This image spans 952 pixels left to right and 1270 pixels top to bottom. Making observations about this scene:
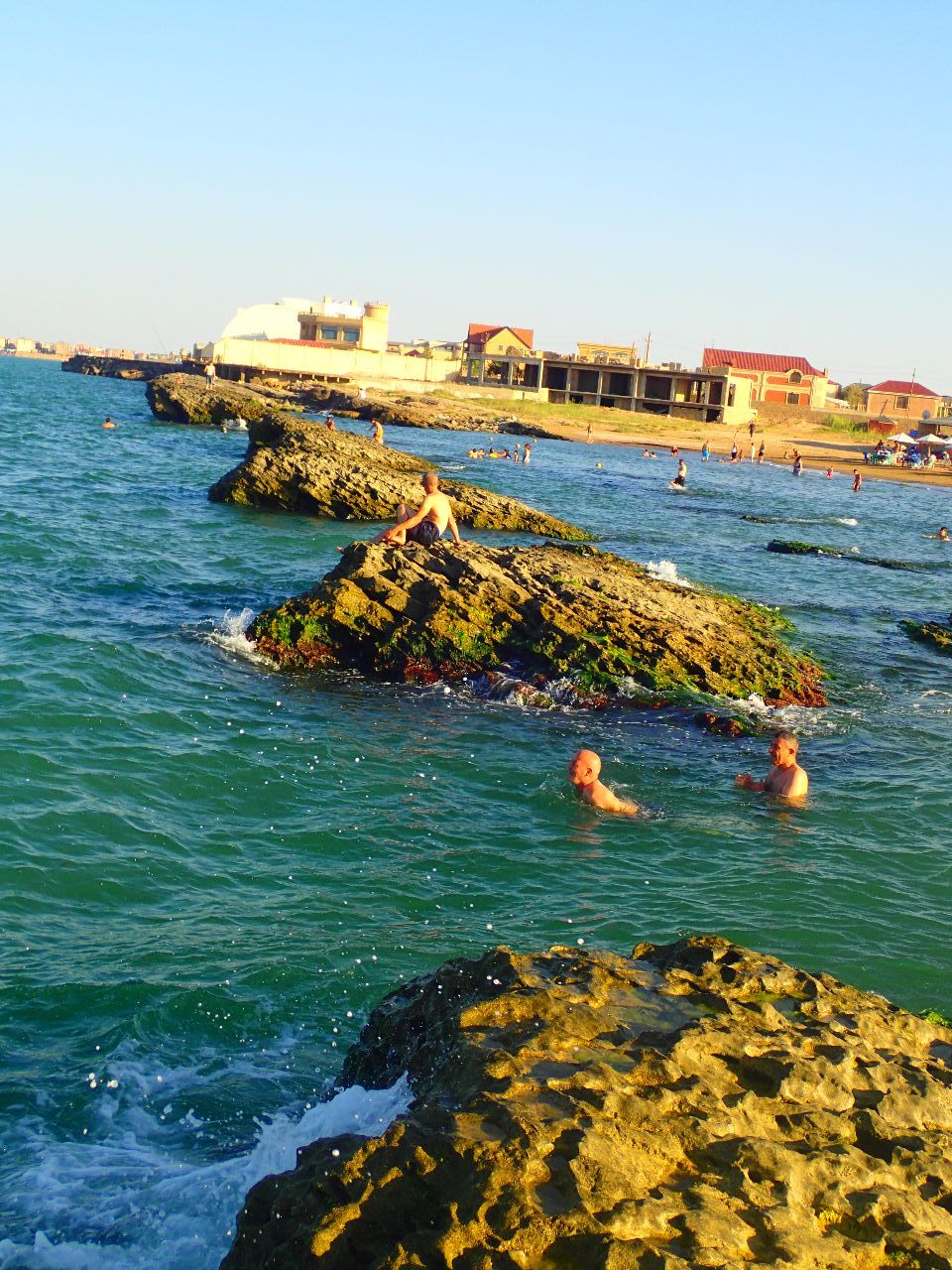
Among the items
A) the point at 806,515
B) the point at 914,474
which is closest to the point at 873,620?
the point at 806,515

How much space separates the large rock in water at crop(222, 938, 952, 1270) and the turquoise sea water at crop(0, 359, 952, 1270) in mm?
698

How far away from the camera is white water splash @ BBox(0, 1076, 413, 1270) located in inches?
174

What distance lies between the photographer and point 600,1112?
→ 3734 mm

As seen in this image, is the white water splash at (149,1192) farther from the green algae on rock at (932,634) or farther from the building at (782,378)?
the building at (782,378)

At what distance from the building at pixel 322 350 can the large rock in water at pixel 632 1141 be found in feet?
306

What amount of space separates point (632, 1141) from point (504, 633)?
10.9m

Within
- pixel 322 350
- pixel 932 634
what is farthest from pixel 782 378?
→ pixel 932 634

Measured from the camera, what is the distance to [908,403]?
345 feet

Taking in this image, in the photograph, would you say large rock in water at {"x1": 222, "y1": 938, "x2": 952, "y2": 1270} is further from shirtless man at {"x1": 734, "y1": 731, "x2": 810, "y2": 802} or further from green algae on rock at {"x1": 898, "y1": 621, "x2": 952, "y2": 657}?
green algae on rock at {"x1": 898, "y1": 621, "x2": 952, "y2": 657}

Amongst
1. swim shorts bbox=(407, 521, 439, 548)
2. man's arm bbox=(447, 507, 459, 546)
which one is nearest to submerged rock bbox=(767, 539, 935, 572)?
man's arm bbox=(447, 507, 459, 546)

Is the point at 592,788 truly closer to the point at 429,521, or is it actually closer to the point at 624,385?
the point at 429,521

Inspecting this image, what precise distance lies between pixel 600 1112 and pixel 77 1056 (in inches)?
137

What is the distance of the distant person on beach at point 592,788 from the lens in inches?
399

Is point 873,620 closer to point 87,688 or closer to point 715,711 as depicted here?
point 715,711
